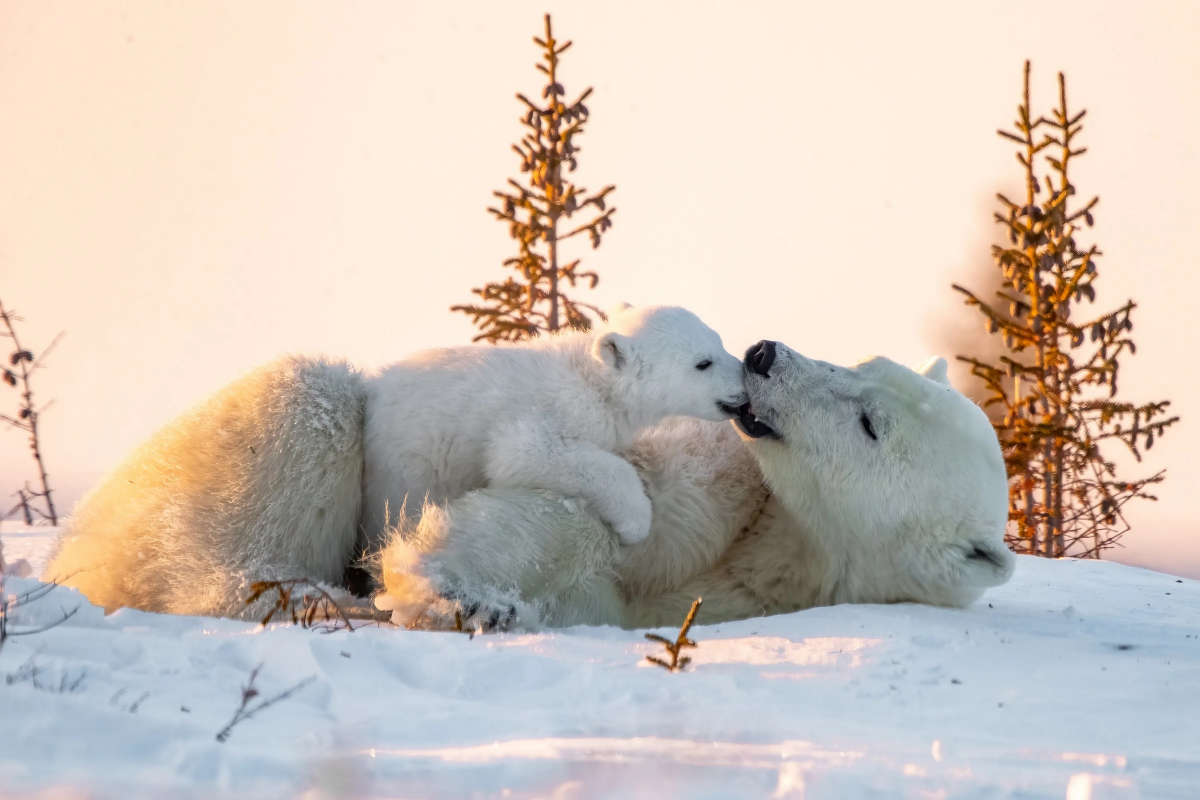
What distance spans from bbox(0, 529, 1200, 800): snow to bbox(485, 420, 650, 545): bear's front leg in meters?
0.49

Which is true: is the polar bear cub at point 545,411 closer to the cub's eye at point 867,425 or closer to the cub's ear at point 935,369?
the cub's eye at point 867,425

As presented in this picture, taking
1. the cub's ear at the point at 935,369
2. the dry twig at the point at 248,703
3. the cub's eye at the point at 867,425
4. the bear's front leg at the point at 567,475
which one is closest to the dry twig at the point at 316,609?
the bear's front leg at the point at 567,475

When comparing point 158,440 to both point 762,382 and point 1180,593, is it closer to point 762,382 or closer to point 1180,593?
point 762,382

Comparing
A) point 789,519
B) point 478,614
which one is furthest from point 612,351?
point 478,614

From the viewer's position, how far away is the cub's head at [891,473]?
3.65m

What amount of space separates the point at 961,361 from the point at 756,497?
5.22 metres

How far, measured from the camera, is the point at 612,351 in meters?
4.01

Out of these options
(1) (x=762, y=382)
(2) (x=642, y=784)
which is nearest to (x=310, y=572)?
(1) (x=762, y=382)

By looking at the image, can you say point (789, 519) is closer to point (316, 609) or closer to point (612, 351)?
point (612, 351)

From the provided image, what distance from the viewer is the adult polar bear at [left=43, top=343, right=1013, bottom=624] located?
354cm

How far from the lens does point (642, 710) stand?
2.26 meters

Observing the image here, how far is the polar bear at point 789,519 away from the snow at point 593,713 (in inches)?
14.9

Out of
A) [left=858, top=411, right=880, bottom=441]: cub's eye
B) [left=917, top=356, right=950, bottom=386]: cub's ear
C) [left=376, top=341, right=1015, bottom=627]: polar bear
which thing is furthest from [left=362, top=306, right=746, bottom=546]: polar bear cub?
[left=917, top=356, right=950, bottom=386]: cub's ear

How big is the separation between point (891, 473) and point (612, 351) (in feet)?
3.67
